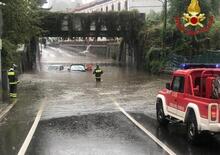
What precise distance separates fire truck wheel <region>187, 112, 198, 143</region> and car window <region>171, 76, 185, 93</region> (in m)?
1.35

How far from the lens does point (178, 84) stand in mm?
14445

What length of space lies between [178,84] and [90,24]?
A: 2511 inches

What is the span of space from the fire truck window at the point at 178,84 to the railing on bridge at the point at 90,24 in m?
60.1

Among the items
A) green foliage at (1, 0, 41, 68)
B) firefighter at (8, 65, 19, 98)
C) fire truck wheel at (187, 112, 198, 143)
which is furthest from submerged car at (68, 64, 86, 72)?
fire truck wheel at (187, 112, 198, 143)

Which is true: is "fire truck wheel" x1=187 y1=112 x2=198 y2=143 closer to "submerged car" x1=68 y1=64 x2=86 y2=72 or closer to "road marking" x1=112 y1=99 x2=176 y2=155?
"road marking" x1=112 y1=99 x2=176 y2=155

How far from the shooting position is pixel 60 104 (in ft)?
76.2

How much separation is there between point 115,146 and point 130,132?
2.33 meters

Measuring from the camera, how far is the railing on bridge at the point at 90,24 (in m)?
75.4

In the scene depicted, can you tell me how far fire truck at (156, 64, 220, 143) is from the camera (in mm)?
11781

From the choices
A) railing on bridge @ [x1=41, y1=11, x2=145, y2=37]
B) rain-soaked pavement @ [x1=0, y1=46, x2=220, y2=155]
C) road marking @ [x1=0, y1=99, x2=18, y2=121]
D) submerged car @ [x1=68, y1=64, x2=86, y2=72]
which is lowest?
submerged car @ [x1=68, y1=64, x2=86, y2=72]

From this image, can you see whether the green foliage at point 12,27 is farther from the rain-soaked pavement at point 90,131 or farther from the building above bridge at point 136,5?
the building above bridge at point 136,5

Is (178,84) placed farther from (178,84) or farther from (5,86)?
(5,86)

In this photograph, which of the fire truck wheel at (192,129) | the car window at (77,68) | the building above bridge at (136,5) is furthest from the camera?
the building above bridge at (136,5)

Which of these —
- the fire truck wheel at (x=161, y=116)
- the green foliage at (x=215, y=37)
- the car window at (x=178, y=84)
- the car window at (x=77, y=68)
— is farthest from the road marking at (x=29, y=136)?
the car window at (x=77, y=68)
